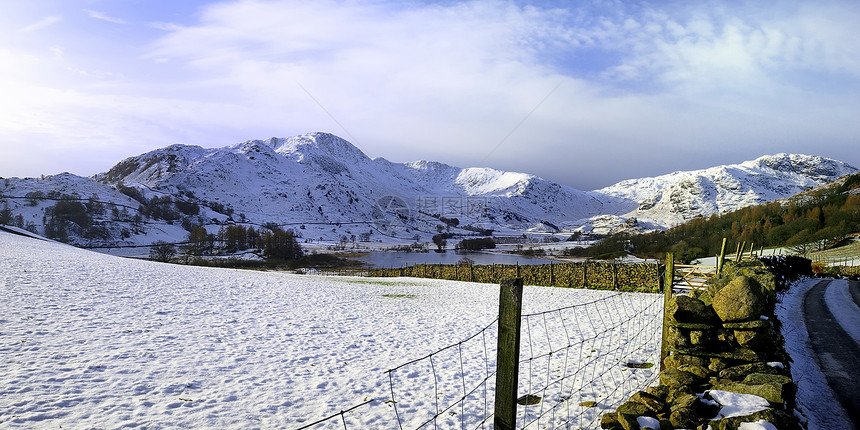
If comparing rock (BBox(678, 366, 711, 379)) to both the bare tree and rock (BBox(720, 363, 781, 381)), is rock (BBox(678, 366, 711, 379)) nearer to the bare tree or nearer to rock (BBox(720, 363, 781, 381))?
rock (BBox(720, 363, 781, 381))

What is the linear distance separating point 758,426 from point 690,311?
3.26m

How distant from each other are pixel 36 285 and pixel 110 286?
2.40 meters

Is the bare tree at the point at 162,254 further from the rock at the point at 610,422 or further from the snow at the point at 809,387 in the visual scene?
the snow at the point at 809,387

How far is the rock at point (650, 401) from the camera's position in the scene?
5.52 m

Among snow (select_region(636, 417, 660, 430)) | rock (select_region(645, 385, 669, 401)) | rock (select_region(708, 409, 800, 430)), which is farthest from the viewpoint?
rock (select_region(645, 385, 669, 401))

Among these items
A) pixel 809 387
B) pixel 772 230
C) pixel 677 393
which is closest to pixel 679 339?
pixel 677 393

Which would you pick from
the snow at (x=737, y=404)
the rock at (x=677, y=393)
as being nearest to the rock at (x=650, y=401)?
the rock at (x=677, y=393)

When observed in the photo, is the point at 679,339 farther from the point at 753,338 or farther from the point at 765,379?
the point at 765,379

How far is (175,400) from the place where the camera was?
7566 millimetres

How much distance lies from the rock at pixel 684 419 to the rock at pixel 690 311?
2463 mm

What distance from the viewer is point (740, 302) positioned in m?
6.82

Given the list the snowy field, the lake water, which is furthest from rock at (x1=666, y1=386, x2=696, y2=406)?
the lake water

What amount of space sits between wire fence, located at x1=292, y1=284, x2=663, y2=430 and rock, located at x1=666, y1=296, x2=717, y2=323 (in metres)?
1.56

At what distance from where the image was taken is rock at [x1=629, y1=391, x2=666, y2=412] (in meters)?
5.52
